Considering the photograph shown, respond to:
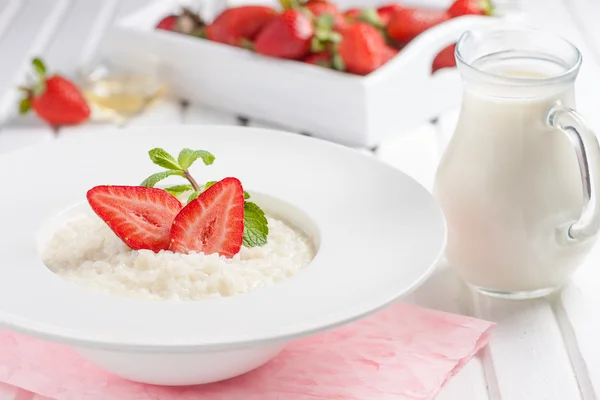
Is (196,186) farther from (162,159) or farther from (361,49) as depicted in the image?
(361,49)

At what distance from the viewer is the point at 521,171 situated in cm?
153

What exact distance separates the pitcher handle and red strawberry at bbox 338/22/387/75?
2.69ft

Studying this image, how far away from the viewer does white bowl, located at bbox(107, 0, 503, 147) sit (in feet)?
7.38

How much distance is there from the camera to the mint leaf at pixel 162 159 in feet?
4.73

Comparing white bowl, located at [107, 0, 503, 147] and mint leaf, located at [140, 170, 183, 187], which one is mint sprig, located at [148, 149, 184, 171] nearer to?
mint leaf, located at [140, 170, 183, 187]

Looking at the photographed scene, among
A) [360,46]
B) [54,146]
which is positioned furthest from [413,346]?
[360,46]

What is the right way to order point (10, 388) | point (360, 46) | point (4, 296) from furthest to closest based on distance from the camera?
point (360, 46) < point (10, 388) < point (4, 296)

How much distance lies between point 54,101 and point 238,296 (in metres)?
1.33

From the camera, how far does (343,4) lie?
9.20ft

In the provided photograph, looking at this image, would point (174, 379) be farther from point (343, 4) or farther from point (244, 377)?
point (343, 4)

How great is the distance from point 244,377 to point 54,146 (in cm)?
52

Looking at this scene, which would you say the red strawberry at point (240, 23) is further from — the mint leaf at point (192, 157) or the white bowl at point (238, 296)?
the mint leaf at point (192, 157)

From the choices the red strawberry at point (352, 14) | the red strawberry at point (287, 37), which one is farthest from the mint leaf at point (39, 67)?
the red strawberry at point (352, 14)

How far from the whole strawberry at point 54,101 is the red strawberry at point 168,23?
0.33m
